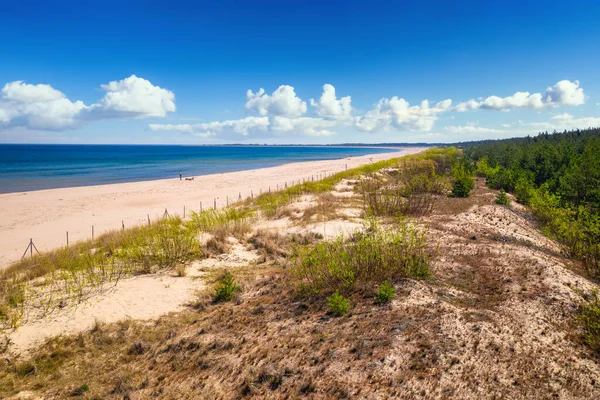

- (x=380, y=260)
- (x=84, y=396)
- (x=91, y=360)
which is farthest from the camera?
(x=380, y=260)

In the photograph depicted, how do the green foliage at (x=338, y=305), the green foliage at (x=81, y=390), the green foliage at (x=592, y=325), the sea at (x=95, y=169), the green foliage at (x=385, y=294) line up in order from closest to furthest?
the green foliage at (x=592, y=325), the green foliage at (x=81, y=390), the green foliage at (x=338, y=305), the green foliage at (x=385, y=294), the sea at (x=95, y=169)

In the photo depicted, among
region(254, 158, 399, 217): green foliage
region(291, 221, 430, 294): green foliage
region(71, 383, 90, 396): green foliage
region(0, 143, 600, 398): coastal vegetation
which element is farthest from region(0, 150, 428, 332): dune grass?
region(291, 221, 430, 294): green foliage

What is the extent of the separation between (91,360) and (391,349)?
17.8ft

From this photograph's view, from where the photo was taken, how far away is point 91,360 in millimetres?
5762

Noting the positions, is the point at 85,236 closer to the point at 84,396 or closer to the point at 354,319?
the point at 84,396

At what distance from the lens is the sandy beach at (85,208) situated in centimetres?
1702

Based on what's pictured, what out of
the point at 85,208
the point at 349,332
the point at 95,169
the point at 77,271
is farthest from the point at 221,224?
the point at 95,169

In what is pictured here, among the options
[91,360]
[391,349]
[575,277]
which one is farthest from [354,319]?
[575,277]

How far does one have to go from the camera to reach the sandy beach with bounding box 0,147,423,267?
670 inches

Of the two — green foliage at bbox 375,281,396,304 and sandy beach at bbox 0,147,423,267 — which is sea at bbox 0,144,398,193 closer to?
sandy beach at bbox 0,147,423,267

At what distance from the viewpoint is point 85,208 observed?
2486 centimetres

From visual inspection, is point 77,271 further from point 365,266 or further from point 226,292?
point 365,266

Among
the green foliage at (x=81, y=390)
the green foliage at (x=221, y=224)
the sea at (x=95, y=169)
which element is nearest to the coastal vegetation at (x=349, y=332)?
the green foliage at (x=81, y=390)

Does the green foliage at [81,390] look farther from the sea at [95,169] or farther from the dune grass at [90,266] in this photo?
the sea at [95,169]
